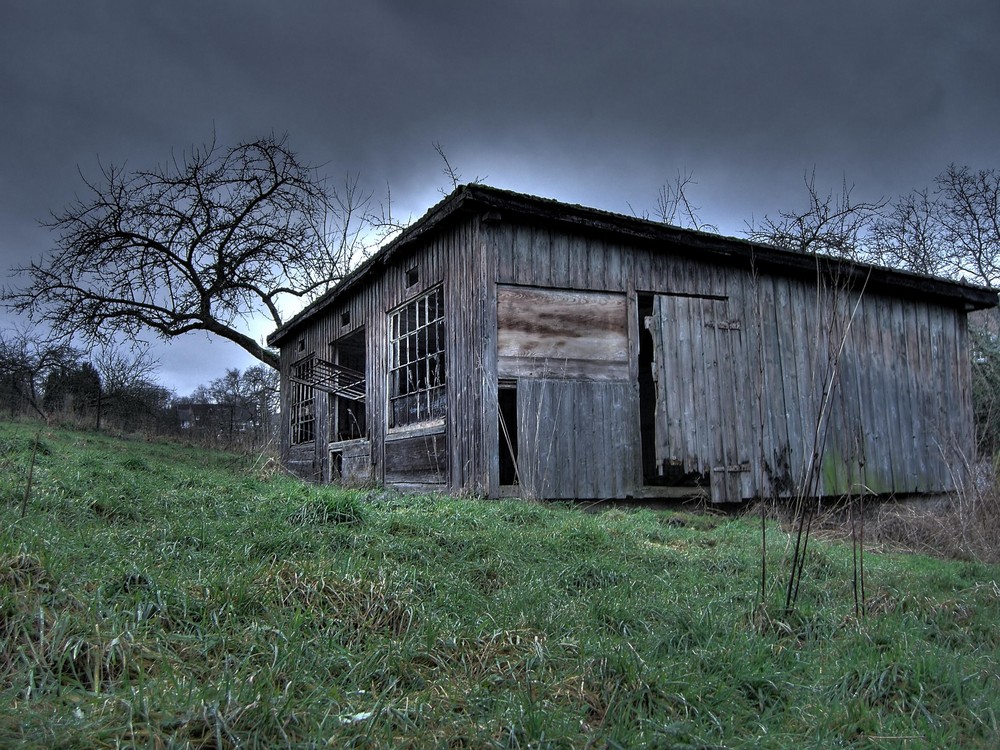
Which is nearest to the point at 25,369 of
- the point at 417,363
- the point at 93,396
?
the point at 93,396

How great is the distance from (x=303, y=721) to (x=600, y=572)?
90.2 inches

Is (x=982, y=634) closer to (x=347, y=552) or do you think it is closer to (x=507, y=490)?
(x=347, y=552)

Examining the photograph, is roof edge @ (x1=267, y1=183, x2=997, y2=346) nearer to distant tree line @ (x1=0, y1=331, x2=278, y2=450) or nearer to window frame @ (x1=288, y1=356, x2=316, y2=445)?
window frame @ (x1=288, y1=356, x2=316, y2=445)

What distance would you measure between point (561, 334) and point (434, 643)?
18.6ft

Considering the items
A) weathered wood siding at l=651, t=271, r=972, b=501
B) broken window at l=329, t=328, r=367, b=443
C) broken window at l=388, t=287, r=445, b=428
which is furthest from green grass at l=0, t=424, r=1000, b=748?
broken window at l=329, t=328, r=367, b=443

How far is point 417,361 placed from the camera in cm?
935

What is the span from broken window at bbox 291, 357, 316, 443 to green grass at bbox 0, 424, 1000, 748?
910 centimetres

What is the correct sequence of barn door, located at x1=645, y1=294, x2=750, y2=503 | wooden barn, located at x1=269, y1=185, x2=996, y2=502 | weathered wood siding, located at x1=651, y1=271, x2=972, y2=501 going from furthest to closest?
weathered wood siding, located at x1=651, y1=271, x2=972, y2=501 → barn door, located at x1=645, y1=294, x2=750, y2=503 → wooden barn, located at x1=269, y1=185, x2=996, y2=502

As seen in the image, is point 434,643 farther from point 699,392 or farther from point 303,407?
point 303,407

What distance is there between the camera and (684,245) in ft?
29.0

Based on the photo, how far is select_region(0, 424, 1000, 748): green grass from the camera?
2.18 m

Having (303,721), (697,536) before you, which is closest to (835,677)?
(303,721)

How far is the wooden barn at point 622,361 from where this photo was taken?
26.0 ft

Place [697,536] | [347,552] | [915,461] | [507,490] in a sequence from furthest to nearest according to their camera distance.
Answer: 1. [915,461]
2. [507,490]
3. [697,536]
4. [347,552]
